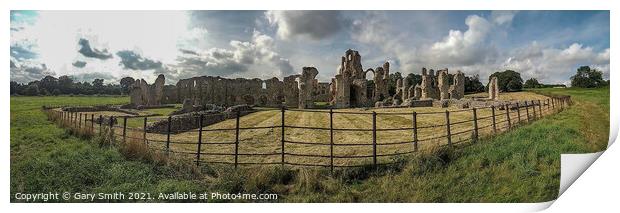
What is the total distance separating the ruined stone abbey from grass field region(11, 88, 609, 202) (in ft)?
38.1

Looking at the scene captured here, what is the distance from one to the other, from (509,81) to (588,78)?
746 cm

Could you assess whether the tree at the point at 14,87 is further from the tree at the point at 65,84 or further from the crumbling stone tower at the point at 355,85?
the crumbling stone tower at the point at 355,85

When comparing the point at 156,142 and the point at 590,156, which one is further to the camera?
the point at 156,142

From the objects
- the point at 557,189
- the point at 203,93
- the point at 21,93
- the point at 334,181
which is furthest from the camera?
the point at 203,93

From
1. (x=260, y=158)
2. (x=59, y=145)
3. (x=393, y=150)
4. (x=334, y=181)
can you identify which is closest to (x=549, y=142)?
(x=393, y=150)

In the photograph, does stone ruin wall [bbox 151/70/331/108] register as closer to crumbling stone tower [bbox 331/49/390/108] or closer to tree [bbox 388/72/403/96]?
crumbling stone tower [bbox 331/49/390/108]

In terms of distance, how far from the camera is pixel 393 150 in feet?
30.9

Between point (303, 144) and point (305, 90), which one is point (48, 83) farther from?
point (305, 90)

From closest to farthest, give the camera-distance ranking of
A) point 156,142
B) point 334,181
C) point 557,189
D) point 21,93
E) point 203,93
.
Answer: point 334,181 < point 557,189 < point 21,93 < point 156,142 < point 203,93

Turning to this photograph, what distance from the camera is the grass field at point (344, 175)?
8180mm

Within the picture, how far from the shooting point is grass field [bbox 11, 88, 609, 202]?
322 inches

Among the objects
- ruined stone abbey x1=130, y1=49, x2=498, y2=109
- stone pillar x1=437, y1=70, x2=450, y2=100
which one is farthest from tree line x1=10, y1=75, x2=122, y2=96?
stone pillar x1=437, y1=70, x2=450, y2=100
